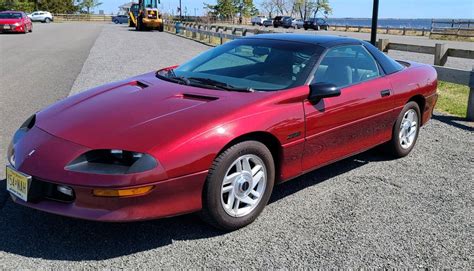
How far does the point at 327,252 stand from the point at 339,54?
6.81 ft

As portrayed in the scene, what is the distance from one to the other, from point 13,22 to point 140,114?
28501 mm

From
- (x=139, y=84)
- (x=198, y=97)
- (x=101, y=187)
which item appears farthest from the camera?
(x=139, y=84)

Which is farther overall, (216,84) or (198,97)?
(216,84)

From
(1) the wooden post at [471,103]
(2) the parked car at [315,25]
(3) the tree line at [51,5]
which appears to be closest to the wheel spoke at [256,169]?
(1) the wooden post at [471,103]

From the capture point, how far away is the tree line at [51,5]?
68.8 metres

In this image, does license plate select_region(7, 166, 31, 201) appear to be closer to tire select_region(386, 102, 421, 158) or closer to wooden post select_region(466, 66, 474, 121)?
tire select_region(386, 102, 421, 158)

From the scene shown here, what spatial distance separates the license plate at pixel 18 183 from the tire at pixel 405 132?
356 cm

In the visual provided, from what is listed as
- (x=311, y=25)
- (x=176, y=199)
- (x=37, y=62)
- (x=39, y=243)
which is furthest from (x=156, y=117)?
(x=311, y=25)

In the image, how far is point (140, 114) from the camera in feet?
10.9

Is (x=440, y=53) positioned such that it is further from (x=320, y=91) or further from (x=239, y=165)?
(x=239, y=165)

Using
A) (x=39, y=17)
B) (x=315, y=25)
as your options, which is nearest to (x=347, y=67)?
(x=315, y=25)

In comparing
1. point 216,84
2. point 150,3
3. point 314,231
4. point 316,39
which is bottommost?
point 314,231

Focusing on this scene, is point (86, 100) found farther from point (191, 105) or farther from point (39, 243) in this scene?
point (39, 243)

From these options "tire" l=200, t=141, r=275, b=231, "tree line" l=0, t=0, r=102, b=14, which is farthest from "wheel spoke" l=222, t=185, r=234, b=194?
"tree line" l=0, t=0, r=102, b=14
